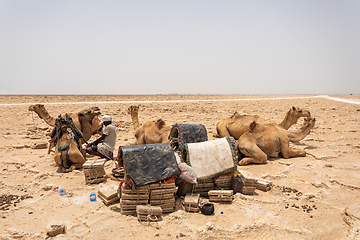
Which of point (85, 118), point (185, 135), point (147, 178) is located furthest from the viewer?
point (85, 118)

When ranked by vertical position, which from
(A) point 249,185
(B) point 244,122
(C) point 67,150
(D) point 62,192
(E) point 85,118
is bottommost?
(D) point 62,192

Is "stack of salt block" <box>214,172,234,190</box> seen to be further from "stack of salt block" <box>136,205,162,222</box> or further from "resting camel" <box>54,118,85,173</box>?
"resting camel" <box>54,118,85,173</box>

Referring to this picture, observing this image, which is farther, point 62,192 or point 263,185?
point 263,185

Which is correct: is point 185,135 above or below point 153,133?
above

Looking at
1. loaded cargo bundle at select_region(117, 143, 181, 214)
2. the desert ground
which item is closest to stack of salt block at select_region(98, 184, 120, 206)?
the desert ground

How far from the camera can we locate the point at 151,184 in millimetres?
5004

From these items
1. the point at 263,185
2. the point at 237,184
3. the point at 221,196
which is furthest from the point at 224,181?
the point at 263,185

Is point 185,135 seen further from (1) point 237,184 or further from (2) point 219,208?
(2) point 219,208

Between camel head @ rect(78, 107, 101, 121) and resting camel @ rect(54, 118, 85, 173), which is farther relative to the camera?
camel head @ rect(78, 107, 101, 121)

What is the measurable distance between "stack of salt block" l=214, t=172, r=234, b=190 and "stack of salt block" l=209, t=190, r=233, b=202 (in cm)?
33

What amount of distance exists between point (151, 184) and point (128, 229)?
0.92 m

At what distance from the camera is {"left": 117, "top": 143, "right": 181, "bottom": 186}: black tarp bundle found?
4.93 m

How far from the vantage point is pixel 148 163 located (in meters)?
5.07

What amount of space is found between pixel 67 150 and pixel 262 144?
638 centimetres
